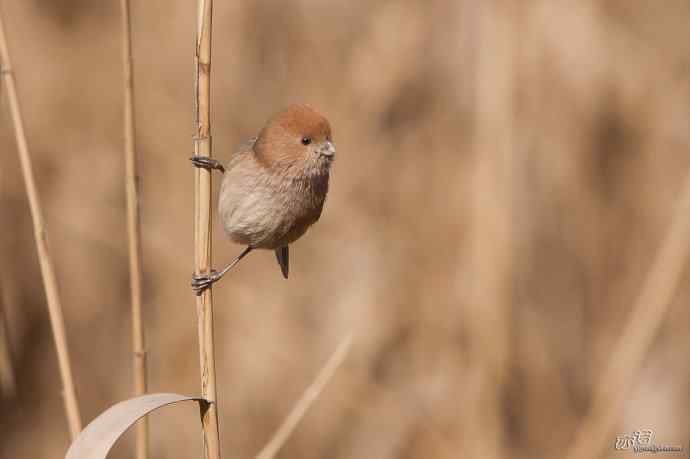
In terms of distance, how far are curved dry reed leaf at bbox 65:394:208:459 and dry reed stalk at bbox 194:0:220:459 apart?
100 mm

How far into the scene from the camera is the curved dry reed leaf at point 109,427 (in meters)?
1.11

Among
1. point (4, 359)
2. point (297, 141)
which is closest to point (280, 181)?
point (297, 141)

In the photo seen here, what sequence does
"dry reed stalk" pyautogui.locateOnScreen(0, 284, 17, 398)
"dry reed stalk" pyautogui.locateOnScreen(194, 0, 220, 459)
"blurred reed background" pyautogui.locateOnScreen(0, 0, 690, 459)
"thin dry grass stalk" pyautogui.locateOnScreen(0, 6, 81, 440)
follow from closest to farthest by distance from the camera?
"dry reed stalk" pyautogui.locateOnScreen(194, 0, 220, 459)
"thin dry grass stalk" pyautogui.locateOnScreen(0, 6, 81, 440)
"dry reed stalk" pyautogui.locateOnScreen(0, 284, 17, 398)
"blurred reed background" pyautogui.locateOnScreen(0, 0, 690, 459)

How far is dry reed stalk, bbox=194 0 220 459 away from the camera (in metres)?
1.27

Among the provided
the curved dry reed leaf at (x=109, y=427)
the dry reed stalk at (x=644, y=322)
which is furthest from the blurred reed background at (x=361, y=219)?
the curved dry reed leaf at (x=109, y=427)

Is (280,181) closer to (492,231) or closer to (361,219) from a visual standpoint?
(492,231)

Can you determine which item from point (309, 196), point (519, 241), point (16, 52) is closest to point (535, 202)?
point (519, 241)

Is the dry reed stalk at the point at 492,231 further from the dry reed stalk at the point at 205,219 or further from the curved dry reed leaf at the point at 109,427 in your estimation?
the curved dry reed leaf at the point at 109,427

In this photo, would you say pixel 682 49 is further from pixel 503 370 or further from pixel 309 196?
pixel 309 196

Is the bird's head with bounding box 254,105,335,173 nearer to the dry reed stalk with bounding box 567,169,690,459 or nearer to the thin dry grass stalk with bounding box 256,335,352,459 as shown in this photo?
the thin dry grass stalk with bounding box 256,335,352,459

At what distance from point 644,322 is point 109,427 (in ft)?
4.51

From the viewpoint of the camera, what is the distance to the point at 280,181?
66.1 inches

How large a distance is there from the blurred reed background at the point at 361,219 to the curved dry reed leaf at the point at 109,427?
A: 1.65m

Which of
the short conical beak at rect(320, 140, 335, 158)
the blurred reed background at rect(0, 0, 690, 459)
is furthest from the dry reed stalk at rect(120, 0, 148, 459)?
the blurred reed background at rect(0, 0, 690, 459)
